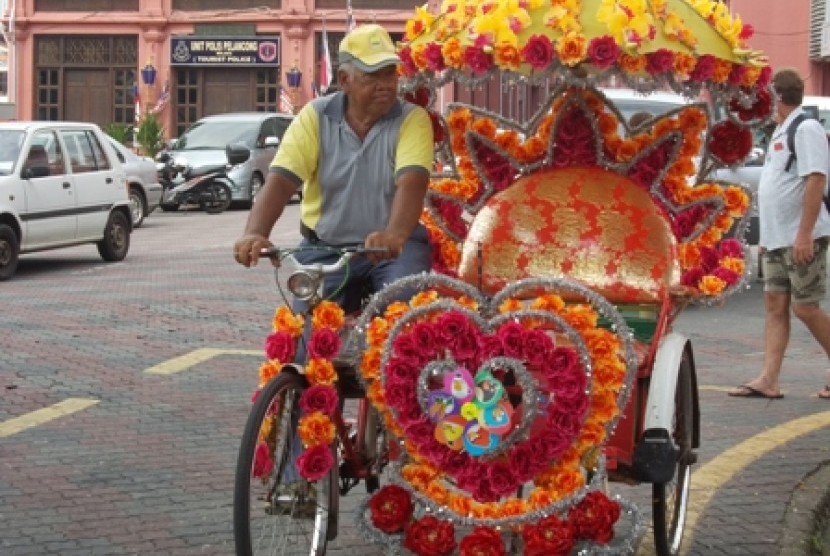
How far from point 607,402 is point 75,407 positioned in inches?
175

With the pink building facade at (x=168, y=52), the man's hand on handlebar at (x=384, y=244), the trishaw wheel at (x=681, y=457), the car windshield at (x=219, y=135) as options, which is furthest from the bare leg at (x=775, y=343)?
the pink building facade at (x=168, y=52)

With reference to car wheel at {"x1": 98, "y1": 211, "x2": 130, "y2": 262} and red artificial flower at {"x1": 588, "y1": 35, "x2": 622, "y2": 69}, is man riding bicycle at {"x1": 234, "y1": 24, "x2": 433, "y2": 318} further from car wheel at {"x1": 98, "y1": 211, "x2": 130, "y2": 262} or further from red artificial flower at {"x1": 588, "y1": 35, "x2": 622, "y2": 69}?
car wheel at {"x1": 98, "y1": 211, "x2": 130, "y2": 262}

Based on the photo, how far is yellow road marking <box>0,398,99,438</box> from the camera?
8281 millimetres

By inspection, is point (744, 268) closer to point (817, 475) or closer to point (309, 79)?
point (817, 475)

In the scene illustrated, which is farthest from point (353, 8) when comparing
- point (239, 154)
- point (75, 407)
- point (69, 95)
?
point (75, 407)

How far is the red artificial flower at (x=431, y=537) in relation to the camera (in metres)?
5.31

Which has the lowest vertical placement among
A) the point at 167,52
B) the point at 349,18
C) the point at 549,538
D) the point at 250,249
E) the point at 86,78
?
the point at 549,538

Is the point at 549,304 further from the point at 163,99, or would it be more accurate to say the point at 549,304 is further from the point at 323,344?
the point at 163,99

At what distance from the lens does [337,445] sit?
542 cm

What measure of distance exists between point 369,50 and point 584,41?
0.80 metres

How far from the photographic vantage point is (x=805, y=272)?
29.9 feet

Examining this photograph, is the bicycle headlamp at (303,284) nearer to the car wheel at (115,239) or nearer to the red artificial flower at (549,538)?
the red artificial flower at (549,538)

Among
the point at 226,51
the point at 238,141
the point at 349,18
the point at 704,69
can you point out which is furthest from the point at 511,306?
the point at 226,51

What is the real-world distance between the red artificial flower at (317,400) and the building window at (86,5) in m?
45.0
